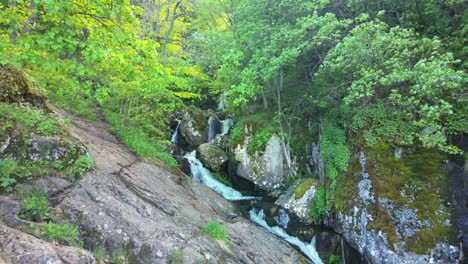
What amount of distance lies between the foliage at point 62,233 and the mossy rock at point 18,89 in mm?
3935

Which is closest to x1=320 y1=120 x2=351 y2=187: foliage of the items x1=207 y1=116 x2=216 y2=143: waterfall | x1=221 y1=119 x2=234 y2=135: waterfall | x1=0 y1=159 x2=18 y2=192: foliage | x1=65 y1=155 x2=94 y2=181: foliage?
x1=221 y1=119 x2=234 y2=135: waterfall

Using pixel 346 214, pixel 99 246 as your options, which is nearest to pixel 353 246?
pixel 346 214

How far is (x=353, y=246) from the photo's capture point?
330 inches

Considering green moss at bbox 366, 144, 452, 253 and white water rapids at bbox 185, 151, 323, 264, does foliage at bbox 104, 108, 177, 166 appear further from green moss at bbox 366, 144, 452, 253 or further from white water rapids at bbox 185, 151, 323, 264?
green moss at bbox 366, 144, 452, 253

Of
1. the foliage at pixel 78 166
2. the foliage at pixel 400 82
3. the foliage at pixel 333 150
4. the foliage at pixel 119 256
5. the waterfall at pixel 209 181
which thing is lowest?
the waterfall at pixel 209 181

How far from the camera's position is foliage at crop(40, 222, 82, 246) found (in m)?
4.37

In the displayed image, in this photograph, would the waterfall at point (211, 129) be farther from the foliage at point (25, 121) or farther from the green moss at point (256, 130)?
the foliage at point (25, 121)

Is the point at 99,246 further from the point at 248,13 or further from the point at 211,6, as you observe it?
the point at 211,6

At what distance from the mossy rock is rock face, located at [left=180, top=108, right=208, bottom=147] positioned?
8.33 m

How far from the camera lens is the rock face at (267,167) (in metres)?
12.3

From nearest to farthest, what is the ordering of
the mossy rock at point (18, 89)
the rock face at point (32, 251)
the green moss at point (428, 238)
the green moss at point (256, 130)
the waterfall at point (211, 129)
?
1. the rock face at point (32, 251)
2. the mossy rock at point (18, 89)
3. the green moss at point (428, 238)
4. the green moss at point (256, 130)
5. the waterfall at point (211, 129)

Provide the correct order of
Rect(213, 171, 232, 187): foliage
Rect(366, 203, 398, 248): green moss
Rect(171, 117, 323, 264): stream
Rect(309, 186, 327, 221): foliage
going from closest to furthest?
1. Rect(366, 203, 398, 248): green moss
2. Rect(171, 117, 323, 264): stream
3. Rect(309, 186, 327, 221): foliage
4. Rect(213, 171, 232, 187): foliage

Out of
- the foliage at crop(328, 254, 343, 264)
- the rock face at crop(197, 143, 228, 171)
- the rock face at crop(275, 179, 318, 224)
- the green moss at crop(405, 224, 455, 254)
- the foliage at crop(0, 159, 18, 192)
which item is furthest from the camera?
the rock face at crop(197, 143, 228, 171)

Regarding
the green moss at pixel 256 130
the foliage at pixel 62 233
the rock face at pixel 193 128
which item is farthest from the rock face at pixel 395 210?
the rock face at pixel 193 128
